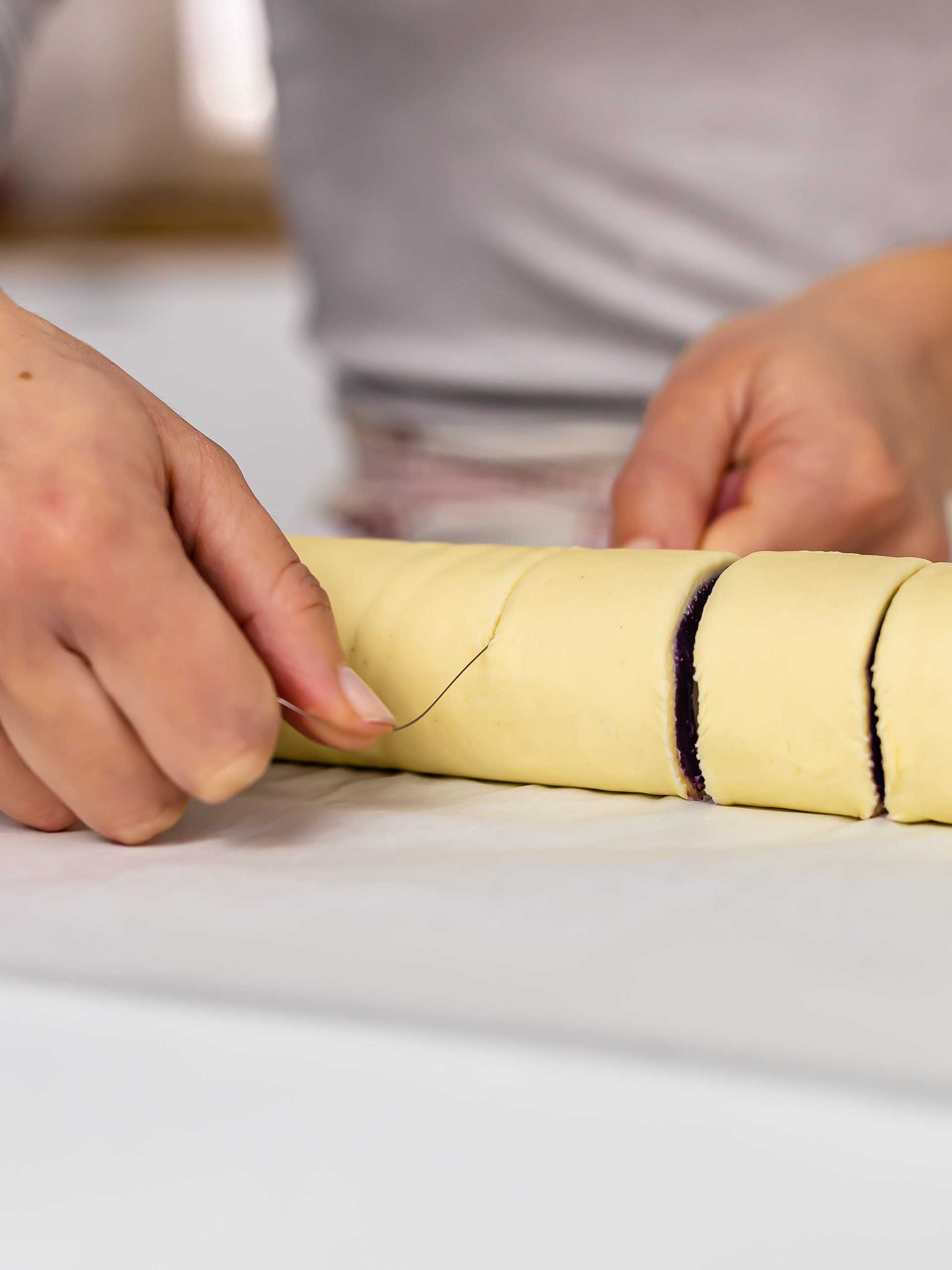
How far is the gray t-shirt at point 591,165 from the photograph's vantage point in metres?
1.21

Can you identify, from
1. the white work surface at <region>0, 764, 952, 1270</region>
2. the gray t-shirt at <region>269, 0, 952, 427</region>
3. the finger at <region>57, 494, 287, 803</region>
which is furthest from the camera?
the gray t-shirt at <region>269, 0, 952, 427</region>

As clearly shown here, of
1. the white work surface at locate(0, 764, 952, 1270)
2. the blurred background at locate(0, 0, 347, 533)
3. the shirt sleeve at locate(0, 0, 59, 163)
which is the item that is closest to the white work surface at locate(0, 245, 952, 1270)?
the white work surface at locate(0, 764, 952, 1270)

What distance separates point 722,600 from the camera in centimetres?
60

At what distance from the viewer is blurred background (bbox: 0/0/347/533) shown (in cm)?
297

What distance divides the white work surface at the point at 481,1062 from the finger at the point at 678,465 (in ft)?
0.94

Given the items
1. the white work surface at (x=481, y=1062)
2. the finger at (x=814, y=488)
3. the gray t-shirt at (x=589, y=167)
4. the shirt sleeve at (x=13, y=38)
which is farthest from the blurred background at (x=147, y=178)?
the white work surface at (x=481, y=1062)

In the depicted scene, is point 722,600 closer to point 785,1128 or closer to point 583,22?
point 785,1128

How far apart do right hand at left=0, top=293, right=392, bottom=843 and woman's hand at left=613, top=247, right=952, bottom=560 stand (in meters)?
0.30

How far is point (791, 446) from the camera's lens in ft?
2.65

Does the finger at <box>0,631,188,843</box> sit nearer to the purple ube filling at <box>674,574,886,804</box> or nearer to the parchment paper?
the parchment paper

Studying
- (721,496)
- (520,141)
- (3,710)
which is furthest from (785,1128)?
(520,141)

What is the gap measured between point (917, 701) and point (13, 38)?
865 millimetres

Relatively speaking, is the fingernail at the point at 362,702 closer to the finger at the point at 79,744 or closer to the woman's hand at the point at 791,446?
the finger at the point at 79,744

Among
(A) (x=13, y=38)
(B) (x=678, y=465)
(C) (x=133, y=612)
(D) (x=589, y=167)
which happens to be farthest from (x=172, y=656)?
(D) (x=589, y=167)
